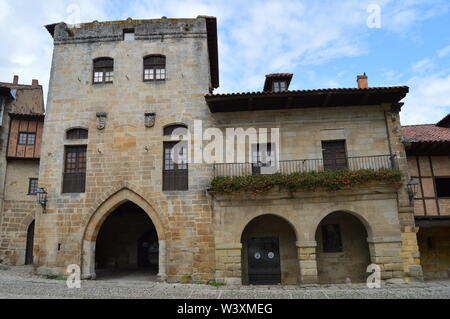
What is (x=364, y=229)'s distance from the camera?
42.0 ft

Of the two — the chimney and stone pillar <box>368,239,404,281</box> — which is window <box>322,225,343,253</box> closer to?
stone pillar <box>368,239,404,281</box>

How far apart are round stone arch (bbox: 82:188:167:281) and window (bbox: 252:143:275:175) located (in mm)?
4254

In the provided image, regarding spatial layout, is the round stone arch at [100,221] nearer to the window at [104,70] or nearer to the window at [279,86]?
the window at [104,70]

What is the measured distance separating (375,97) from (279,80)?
4137mm

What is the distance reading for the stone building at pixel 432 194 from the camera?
41.3 ft

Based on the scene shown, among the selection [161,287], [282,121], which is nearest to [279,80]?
[282,121]

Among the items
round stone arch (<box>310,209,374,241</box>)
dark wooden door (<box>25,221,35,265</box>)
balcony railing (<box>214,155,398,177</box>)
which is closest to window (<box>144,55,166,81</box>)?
balcony railing (<box>214,155,398,177</box>)

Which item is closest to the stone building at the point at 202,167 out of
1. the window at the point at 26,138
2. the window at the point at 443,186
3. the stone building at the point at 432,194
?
the stone building at the point at 432,194

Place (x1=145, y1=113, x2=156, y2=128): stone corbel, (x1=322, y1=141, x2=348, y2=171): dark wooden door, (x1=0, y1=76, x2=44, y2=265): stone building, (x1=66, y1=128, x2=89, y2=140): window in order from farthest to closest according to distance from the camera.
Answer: (x1=0, y1=76, x2=44, y2=265): stone building
(x1=66, y1=128, x2=89, y2=140): window
(x1=145, y1=113, x2=156, y2=128): stone corbel
(x1=322, y1=141, x2=348, y2=171): dark wooden door

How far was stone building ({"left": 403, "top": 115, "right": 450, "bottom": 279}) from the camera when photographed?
41.3 feet

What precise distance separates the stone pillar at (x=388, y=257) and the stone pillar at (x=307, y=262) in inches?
83.7

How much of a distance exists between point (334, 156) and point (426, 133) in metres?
4.87

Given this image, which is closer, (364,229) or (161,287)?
(161,287)
